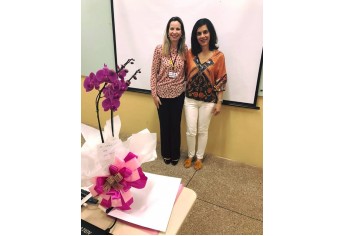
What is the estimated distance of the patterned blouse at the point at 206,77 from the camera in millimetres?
1938

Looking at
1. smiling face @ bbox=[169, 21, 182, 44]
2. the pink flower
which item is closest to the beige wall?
smiling face @ bbox=[169, 21, 182, 44]

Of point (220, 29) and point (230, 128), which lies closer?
point (220, 29)

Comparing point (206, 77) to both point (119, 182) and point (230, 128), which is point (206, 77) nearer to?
point (230, 128)

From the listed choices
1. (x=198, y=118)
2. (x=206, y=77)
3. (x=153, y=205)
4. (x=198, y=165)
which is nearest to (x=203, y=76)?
(x=206, y=77)

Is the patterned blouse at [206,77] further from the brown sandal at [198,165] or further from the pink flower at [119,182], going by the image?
the pink flower at [119,182]

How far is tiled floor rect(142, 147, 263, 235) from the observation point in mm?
1624

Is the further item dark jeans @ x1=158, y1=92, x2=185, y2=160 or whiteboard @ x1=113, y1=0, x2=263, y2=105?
dark jeans @ x1=158, y1=92, x2=185, y2=160

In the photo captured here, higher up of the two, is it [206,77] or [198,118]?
[206,77]

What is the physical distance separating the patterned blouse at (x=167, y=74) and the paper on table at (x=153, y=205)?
1.25 meters

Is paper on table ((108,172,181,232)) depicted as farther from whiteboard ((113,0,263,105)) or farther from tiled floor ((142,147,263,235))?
whiteboard ((113,0,263,105))

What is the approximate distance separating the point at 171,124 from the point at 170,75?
0.49 meters

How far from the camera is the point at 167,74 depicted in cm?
201

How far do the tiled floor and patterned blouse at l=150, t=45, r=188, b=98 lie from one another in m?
0.77

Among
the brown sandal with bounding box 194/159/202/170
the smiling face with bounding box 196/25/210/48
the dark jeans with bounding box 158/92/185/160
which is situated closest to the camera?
the smiling face with bounding box 196/25/210/48
